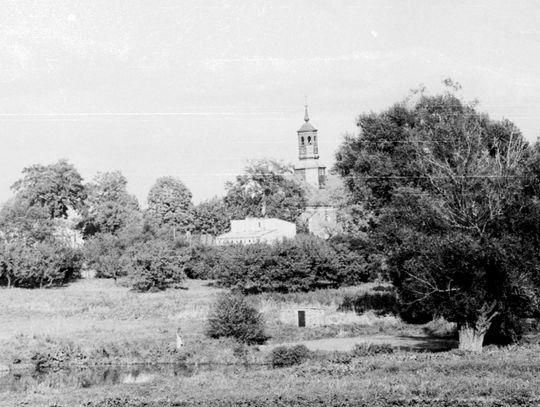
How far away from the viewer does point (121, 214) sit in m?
91.6

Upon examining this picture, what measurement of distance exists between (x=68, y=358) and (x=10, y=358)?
2.34m

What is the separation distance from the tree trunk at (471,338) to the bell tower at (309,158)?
105936 mm

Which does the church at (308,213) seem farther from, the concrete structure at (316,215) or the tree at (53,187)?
the tree at (53,187)

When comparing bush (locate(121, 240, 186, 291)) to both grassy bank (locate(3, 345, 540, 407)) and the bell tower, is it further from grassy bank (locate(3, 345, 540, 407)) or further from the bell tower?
the bell tower

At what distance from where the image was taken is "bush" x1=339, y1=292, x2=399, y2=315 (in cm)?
4584

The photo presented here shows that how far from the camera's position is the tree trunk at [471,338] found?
31.5 m

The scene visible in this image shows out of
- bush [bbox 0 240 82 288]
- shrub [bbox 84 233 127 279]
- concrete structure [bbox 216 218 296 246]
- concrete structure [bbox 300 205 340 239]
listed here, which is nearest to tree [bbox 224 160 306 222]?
concrete structure [bbox 300 205 340 239]

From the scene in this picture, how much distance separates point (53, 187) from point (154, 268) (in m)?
37.5

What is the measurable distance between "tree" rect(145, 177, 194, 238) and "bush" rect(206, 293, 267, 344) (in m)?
64.6

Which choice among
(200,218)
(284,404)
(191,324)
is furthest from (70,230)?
(284,404)

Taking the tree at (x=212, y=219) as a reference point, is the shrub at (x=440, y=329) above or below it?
below

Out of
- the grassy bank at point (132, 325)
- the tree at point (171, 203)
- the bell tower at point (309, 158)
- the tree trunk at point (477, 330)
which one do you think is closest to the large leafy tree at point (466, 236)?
the tree trunk at point (477, 330)

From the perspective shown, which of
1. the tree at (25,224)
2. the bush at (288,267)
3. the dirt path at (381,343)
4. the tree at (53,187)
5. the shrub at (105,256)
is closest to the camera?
the dirt path at (381,343)

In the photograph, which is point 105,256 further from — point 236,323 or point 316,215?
point 316,215
